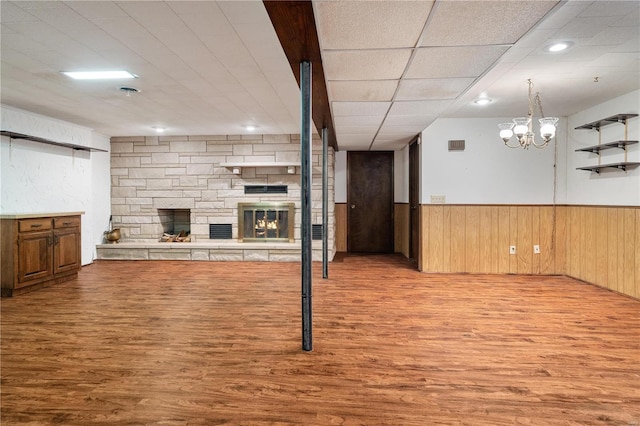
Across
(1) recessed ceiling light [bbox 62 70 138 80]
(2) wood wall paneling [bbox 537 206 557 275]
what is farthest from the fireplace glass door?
(2) wood wall paneling [bbox 537 206 557 275]

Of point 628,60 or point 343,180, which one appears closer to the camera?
point 628,60

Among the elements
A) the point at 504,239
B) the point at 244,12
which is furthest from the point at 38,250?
the point at 504,239

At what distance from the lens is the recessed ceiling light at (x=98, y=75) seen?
3.31 meters

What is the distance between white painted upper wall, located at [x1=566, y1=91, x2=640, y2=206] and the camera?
380cm

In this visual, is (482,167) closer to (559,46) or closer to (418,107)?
(418,107)

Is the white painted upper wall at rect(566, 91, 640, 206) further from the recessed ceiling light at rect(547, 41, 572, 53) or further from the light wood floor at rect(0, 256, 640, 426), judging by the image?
the recessed ceiling light at rect(547, 41, 572, 53)

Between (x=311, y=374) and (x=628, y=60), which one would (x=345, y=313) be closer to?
(x=311, y=374)

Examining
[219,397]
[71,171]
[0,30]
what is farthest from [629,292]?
[71,171]

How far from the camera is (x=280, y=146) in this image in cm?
638

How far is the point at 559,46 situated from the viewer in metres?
2.61

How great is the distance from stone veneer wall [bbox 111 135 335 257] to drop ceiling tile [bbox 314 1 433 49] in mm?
4266

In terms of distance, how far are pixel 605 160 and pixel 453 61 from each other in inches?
121

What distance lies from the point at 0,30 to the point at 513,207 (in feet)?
18.9

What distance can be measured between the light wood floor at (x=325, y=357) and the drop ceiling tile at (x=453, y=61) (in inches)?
79.1
